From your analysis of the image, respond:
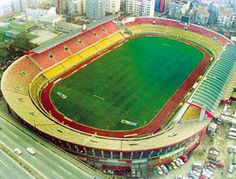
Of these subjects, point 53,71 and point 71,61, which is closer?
point 53,71

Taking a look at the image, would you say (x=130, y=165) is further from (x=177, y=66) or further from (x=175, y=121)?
(x=177, y=66)

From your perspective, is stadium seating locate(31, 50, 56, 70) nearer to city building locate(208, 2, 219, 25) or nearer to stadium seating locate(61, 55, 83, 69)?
stadium seating locate(61, 55, 83, 69)

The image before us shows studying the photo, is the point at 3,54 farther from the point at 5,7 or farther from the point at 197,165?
the point at 197,165

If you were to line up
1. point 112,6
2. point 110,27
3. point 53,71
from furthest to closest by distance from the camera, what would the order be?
point 112,6, point 110,27, point 53,71

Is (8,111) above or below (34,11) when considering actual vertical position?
below

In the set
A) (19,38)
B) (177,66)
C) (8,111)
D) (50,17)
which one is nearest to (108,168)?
(8,111)

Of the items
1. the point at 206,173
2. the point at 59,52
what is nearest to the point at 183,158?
the point at 206,173

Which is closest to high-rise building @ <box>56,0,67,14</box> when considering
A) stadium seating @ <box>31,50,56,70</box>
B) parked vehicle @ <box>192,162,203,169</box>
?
stadium seating @ <box>31,50,56,70</box>
